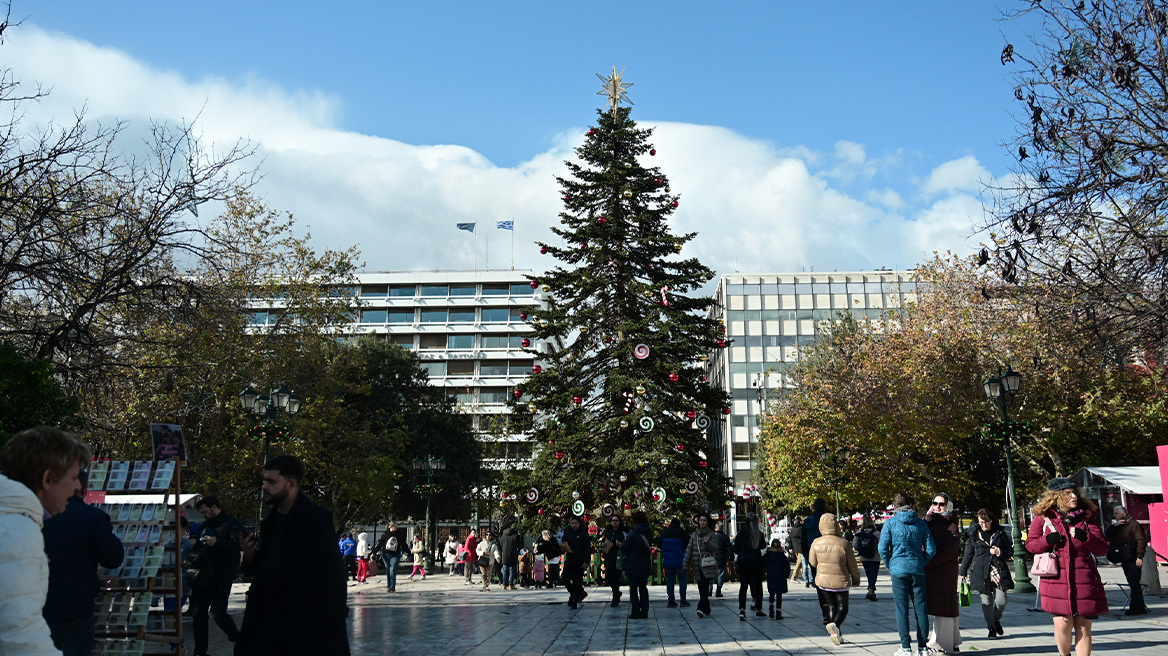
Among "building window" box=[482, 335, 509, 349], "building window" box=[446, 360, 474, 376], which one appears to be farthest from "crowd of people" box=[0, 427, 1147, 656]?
"building window" box=[446, 360, 474, 376]

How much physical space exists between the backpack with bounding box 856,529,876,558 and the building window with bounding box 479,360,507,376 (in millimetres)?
68346

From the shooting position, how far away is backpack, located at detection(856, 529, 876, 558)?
18500 millimetres

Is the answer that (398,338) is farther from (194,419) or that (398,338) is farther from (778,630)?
(778,630)

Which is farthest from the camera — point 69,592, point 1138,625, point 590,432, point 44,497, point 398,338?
point 398,338

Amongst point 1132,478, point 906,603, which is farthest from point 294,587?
point 1132,478

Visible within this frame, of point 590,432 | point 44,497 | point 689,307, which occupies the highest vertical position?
point 689,307

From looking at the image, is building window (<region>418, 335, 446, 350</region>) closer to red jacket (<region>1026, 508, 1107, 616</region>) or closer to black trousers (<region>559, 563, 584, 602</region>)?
black trousers (<region>559, 563, 584, 602</region>)

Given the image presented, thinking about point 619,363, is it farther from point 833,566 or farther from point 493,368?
point 493,368

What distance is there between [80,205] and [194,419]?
19.3m

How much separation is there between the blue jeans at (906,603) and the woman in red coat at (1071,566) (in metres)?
1.56

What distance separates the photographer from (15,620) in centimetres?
300

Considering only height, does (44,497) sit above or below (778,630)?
above

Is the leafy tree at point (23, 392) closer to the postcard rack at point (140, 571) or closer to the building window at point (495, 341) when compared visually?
the postcard rack at point (140, 571)

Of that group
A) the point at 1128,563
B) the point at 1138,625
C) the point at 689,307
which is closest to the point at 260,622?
the point at 1138,625
